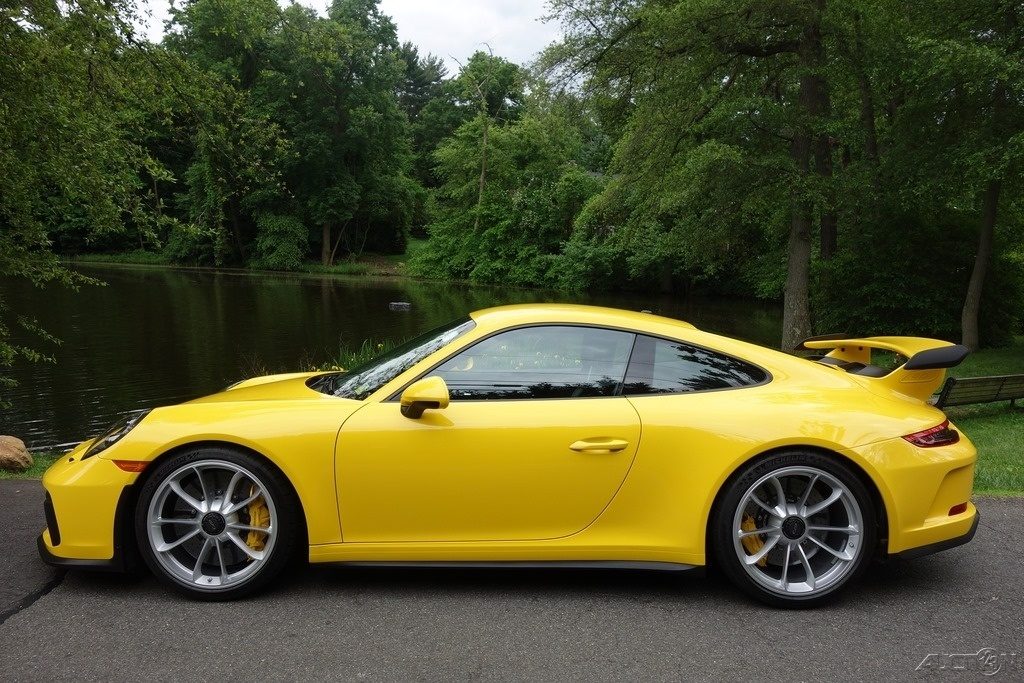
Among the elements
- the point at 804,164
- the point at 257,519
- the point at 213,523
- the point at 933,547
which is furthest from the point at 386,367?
the point at 804,164

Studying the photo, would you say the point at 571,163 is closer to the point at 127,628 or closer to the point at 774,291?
the point at 774,291

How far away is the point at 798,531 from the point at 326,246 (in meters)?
55.6

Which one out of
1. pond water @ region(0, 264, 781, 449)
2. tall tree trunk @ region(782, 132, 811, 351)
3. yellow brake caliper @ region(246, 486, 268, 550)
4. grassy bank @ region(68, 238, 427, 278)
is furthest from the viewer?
grassy bank @ region(68, 238, 427, 278)

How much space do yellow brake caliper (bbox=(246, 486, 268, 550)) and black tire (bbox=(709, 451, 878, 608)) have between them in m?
1.96

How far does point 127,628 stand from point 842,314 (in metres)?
18.2

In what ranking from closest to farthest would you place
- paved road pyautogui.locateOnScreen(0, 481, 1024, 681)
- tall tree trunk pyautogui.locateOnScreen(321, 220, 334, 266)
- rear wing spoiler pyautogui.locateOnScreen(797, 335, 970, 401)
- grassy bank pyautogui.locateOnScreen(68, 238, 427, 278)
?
paved road pyautogui.locateOnScreen(0, 481, 1024, 681), rear wing spoiler pyautogui.locateOnScreen(797, 335, 970, 401), grassy bank pyautogui.locateOnScreen(68, 238, 427, 278), tall tree trunk pyautogui.locateOnScreen(321, 220, 334, 266)

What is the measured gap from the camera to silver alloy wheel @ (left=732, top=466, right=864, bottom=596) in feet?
10.8

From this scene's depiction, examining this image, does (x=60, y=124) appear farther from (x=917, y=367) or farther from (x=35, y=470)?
(x=917, y=367)

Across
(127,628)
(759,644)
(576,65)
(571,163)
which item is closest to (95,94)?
(127,628)

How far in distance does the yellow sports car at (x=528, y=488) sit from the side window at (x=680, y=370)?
7cm

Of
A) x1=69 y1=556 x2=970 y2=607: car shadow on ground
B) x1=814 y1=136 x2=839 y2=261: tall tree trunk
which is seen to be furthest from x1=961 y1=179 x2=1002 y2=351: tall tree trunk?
x1=69 y1=556 x2=970 y2=607: car shadow on ground

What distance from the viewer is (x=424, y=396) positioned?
10.2 ft

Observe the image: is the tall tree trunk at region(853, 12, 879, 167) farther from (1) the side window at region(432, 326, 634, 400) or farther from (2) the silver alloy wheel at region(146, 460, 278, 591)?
(2) the silver alloy wheel at region(146, 460, 278, 591)

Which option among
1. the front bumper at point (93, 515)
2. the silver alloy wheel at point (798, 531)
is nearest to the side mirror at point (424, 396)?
the front bumper at point (93, 515)
